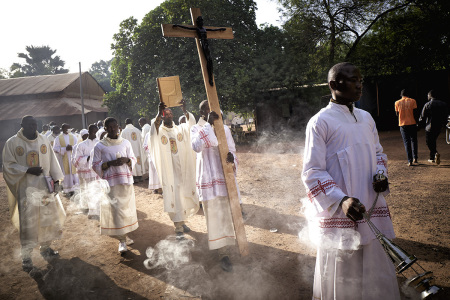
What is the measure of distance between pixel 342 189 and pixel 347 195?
0.07 meters

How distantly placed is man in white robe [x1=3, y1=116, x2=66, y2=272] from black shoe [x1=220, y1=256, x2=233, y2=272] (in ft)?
9.58

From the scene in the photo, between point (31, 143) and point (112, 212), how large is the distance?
5.73 feet

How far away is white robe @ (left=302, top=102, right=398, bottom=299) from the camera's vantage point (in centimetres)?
235

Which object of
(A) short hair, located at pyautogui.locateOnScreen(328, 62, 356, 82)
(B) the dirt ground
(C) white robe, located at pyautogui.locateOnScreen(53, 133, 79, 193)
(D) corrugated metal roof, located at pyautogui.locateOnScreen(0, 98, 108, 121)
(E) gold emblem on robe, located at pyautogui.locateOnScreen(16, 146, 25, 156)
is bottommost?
(B) the dirt ground

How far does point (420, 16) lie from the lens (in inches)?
715

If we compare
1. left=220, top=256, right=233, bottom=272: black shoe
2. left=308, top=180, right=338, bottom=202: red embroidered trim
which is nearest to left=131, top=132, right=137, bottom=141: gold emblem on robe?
left=220, top=256, right=233, bottom=272: black shoe

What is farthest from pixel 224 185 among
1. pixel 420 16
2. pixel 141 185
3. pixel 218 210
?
pixel 420 16

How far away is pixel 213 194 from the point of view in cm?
433

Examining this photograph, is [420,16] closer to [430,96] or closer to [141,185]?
[430,96]

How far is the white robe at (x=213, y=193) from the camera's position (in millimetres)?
4266

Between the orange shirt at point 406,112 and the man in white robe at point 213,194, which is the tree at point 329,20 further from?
the man in white robe at point 213,194

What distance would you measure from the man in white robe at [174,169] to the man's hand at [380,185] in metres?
3.52

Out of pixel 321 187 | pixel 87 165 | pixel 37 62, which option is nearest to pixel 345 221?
pixel 321 187

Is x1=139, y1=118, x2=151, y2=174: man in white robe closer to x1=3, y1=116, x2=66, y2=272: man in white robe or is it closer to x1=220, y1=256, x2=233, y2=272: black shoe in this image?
x1=3, y1=116, x2=66, y2=272: man in white robe
